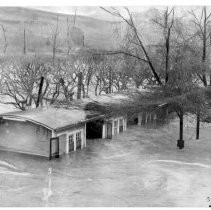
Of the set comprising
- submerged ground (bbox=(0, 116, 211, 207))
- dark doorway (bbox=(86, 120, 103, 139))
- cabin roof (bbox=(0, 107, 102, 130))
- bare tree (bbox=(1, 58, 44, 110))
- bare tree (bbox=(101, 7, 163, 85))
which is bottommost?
submerged ground (bbox=(0, 116, 211, 207))

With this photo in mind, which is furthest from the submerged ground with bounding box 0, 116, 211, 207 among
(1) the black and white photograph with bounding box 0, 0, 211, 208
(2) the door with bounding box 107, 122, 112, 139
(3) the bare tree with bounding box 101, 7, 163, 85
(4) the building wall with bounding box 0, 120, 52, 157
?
(3) the bare tree with bounding box 101, 7, 163, 85

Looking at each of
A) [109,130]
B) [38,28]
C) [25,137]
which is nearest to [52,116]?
[25,137]

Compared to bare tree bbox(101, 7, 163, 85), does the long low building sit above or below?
below

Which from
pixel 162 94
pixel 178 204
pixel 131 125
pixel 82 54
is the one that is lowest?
pixel 178 204

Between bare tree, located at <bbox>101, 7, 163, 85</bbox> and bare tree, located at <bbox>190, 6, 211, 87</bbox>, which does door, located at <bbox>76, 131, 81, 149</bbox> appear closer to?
bare tree, located at <bbox>101, 7, 163, 85</bbox>

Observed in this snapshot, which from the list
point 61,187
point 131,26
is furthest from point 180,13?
point 61,187

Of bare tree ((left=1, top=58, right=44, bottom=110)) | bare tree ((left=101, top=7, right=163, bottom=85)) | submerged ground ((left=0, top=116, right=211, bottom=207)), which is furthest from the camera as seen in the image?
bare tree ((left=1, top=58, right=44, bottom=110))

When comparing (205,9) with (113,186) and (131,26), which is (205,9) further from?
(113,186)
